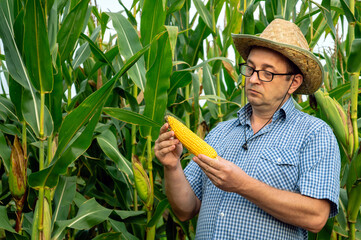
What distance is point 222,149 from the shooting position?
2.29m

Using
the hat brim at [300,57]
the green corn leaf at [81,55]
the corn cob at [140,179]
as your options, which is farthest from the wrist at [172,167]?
the green corn leaf at [81,55]

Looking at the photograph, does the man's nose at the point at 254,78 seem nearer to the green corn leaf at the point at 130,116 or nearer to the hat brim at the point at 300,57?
the hat brim at the point at 300,57

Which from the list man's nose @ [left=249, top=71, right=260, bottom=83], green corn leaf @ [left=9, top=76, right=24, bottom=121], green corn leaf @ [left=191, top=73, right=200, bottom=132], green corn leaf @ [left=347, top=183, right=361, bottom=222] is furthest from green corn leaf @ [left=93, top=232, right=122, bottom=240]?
green corn leaf @ [left=347, top=183, right=361, bottom=222]

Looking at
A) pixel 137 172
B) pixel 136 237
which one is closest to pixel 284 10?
pixel 137 172

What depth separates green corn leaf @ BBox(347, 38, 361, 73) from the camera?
2.32 metres

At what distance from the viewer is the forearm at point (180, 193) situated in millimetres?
2192

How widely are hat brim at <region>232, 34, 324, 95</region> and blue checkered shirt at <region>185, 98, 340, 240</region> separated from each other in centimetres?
19

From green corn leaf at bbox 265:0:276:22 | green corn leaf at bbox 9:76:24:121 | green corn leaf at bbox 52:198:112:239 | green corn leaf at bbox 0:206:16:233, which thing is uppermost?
green corn leaf at bbox 265:0:276:22

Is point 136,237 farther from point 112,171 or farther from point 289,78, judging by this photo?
point 289,78

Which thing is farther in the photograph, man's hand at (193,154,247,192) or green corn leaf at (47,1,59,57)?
green corn leaf at (47,1,59,57)

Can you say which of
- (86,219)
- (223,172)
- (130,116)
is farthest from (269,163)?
(86,219)

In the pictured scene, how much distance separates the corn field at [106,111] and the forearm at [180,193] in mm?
233

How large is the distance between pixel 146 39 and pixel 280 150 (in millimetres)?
1029

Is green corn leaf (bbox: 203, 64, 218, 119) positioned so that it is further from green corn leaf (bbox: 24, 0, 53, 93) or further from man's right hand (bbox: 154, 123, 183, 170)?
green corn leaf (bbox: 24, 0, 53, 93)
